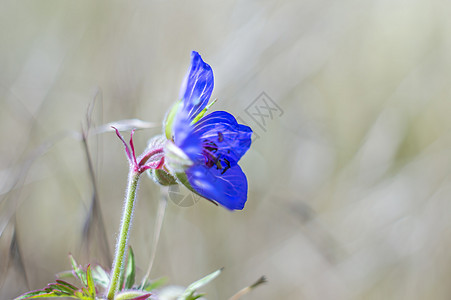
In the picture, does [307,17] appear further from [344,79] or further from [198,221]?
[198,221]

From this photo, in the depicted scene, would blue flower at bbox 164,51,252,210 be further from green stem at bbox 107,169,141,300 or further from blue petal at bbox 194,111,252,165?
green stem at bbox 107,169,141,300

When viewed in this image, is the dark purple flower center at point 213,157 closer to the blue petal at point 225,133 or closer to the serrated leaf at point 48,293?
the blue petal at point 225,133

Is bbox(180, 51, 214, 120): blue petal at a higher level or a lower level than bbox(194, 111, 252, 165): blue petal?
higher

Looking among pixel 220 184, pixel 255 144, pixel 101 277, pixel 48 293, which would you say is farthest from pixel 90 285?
pixel 255 144

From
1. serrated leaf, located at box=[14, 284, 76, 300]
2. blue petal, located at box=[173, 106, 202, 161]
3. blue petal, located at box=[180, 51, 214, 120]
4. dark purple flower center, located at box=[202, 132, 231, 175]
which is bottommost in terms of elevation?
serrated leaf, located at box=[14, 284, 76, 300]

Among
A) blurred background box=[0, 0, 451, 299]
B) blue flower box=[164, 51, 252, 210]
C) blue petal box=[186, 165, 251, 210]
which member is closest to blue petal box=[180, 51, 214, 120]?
blue flower box=[164, 51, 252, 210]
